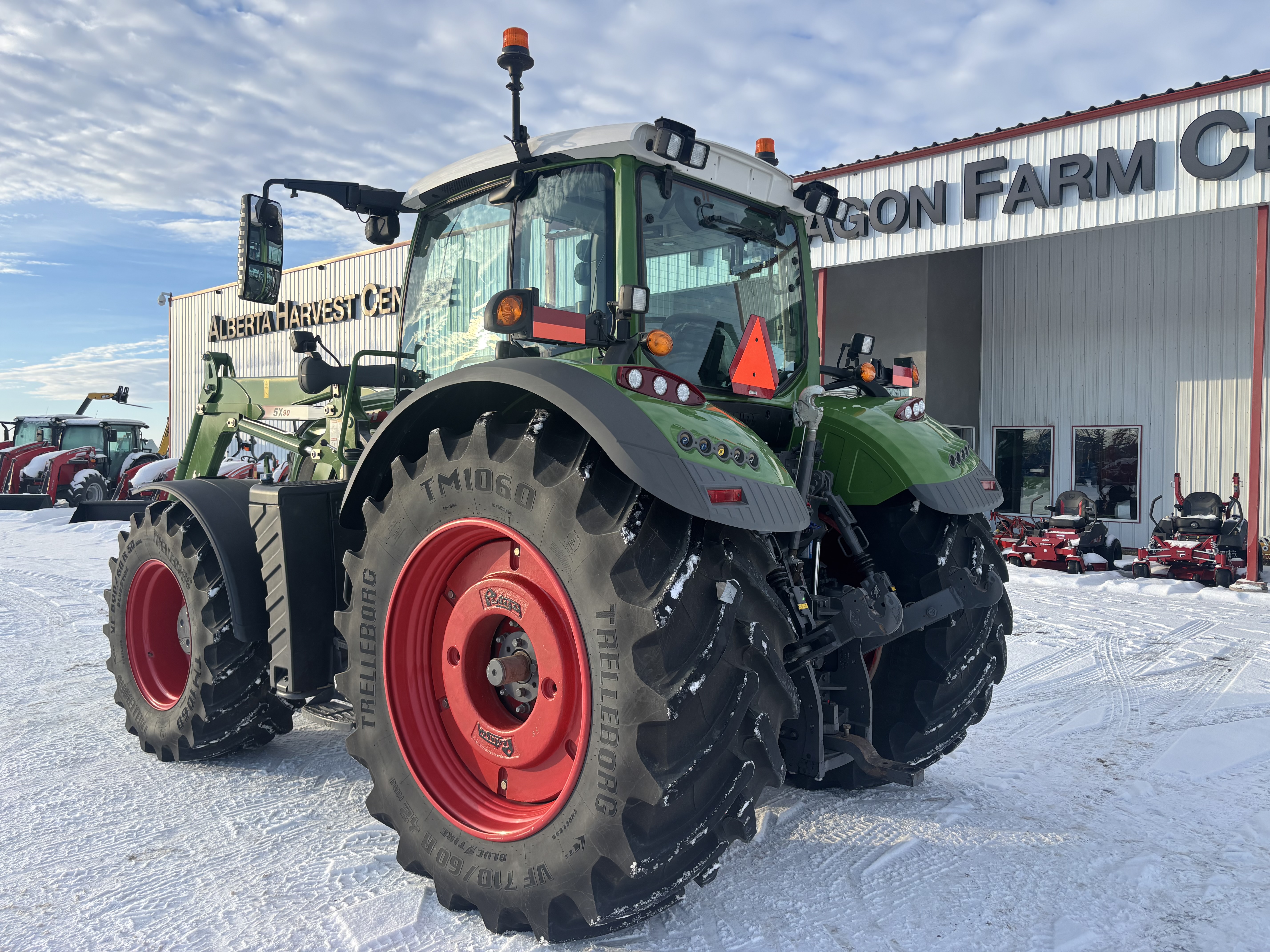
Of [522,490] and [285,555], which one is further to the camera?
[285,555]

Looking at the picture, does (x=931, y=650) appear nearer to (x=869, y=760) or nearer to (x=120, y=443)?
(x=869, y=760)

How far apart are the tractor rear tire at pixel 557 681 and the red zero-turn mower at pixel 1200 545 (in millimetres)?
10133

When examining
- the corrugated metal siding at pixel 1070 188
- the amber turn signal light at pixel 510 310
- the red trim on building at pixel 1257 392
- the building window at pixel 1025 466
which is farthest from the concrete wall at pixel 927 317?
the amber turn signal light at pixel 510 310

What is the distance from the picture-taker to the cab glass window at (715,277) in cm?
298

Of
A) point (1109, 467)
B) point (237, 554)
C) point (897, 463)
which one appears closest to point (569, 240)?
point (897, 463)

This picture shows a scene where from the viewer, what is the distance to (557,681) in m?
2.37

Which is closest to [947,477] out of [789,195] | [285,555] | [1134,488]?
[789,195]

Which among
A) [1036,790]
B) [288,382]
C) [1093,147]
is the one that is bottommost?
[1036,790]

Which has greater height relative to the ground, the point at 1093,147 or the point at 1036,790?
the point at 1093,147

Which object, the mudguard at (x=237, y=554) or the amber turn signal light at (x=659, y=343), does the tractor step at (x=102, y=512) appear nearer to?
the mudguard at (x=237, y=554)

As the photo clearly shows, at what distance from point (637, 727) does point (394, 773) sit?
37.9 inches

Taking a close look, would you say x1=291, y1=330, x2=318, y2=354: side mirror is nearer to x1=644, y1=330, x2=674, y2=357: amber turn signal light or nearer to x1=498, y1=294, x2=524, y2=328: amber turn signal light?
x1=498, y1=294, x2=524, y2=328: amber turn signal light

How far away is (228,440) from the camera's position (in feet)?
15.8

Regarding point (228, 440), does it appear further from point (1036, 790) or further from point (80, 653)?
point (1036, 790)
